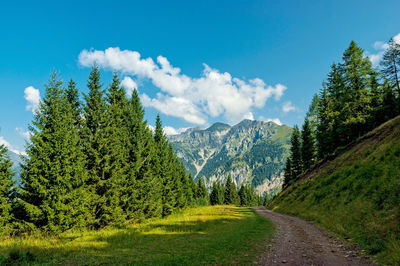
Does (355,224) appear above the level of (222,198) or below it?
above

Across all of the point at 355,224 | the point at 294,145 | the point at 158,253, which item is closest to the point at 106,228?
the point at 158,253

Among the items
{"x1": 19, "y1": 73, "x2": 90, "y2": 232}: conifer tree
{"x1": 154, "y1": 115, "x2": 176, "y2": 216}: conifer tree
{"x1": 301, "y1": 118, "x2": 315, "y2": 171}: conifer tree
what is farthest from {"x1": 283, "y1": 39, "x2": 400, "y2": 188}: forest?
{"x1": 19, "y1": 73, "x2": 90, "y2": 232}: conifer tree

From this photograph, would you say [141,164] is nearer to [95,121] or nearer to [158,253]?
[95,121]

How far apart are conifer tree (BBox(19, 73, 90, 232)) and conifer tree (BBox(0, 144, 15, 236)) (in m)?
0.80

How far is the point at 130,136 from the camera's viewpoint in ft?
74.7

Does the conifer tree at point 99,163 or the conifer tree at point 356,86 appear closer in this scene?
the conifer tree at point 99,163

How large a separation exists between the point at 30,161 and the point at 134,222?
1179 centimetres

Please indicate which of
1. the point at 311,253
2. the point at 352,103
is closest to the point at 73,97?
the point at 311,253

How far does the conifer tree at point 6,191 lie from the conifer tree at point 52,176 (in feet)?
2.62

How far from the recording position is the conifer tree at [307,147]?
50.1 m

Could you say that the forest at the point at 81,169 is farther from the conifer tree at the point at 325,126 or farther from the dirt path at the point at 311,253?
the conifer tree at the point at 325,126

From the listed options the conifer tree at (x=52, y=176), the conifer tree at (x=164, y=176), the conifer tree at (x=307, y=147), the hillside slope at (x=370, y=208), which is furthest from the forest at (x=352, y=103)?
the conifer tree at (x=52, y=176)

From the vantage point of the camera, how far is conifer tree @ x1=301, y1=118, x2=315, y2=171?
5006 centimetres

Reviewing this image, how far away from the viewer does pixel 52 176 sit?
12.7 metres
